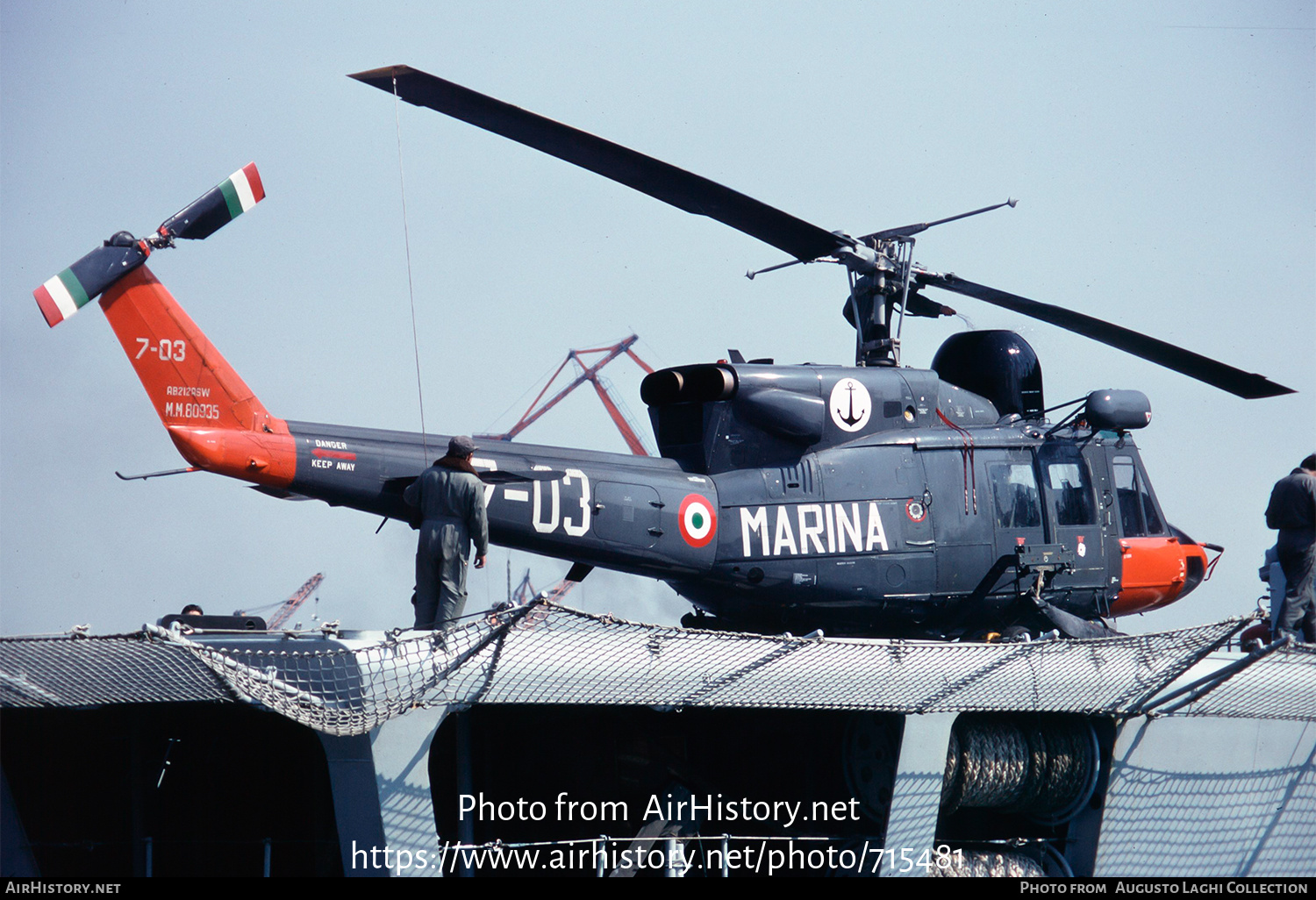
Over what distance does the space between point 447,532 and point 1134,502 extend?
834 cm

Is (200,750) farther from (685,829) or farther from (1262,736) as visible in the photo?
(1262,736)

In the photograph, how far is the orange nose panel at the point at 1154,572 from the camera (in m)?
13.9

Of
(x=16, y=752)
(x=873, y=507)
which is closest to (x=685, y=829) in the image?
(x=873, y=507)

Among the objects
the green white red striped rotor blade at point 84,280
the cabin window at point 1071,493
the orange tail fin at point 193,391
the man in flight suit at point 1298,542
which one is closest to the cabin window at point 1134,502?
the cabin window at point 1071,493

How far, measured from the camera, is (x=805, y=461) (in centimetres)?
1193

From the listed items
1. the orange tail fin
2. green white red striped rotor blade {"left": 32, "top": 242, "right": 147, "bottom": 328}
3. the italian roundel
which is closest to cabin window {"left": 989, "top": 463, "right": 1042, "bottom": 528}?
the italian roundel

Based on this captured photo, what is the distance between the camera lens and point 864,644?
945 centimetres

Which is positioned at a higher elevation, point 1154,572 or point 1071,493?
point 1071,493

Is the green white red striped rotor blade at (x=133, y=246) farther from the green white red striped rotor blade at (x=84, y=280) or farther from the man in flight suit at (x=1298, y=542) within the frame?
the man in flight suit at (x=1298, y=542)

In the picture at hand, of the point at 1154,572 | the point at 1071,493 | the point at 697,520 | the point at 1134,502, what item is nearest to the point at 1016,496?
the point at 1071,493

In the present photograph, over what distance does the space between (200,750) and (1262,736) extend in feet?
31.0

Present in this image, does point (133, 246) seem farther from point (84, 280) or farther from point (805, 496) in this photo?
point (805, 496)

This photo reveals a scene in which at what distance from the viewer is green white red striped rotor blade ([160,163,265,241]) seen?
416 inches

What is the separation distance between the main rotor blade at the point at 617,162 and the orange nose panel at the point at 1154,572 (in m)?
4.88
